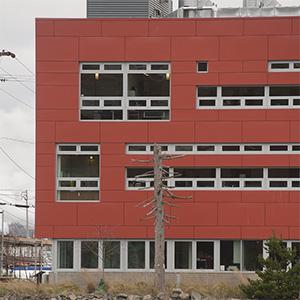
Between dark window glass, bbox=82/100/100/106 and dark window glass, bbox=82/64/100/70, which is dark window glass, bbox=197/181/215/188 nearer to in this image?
dark window glass, bbox=82/100/100/106

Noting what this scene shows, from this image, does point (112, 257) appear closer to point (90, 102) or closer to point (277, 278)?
point (90, 102)

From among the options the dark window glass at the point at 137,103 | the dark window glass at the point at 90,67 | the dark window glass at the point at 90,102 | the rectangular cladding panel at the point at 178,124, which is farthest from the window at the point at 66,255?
the dark window glass at the point at 90,67

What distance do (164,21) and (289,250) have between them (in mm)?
11123

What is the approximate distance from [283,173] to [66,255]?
999 cm

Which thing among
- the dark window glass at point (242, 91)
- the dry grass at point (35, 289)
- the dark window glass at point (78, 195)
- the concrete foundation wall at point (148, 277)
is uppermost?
the dark window glass at point (242, 91)

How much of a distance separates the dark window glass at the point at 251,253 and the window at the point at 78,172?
679cm

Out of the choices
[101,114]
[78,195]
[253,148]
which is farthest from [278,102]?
[78,195]

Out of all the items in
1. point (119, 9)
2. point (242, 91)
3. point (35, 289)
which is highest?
point (119, 9)

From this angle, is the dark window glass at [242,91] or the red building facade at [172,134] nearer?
the red building facade at [172,134]

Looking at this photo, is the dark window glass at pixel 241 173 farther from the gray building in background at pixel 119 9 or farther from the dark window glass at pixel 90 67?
the gray building in background at pixel 119 9

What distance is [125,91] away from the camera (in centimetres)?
3272

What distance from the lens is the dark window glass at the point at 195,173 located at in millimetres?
32281

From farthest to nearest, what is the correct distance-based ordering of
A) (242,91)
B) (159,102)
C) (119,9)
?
(119,9) < (159,102) < (242,91)

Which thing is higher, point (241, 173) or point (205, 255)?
point (241, 173)
